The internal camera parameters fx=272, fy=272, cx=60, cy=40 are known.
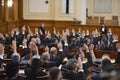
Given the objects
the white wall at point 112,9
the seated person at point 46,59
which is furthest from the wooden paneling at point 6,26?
the seated person at point 46,59

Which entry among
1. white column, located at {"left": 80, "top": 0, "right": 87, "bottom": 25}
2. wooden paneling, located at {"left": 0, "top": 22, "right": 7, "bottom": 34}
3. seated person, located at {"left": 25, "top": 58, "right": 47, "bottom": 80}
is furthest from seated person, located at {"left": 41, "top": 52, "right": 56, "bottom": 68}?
white column, located at {"left": 80, "top": 0, "right": 87, "bottom": 25}

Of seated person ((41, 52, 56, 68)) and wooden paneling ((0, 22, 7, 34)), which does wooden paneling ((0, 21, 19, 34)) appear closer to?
wooden paneling ((0, 22, 7, 34))

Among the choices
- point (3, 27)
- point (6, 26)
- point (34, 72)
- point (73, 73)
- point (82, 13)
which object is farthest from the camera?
point (82, 13)

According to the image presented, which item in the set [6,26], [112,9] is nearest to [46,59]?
[6,26]

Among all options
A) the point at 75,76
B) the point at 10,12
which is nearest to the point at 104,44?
the point at 75,76

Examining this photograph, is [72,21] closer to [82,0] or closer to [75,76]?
[82,0]

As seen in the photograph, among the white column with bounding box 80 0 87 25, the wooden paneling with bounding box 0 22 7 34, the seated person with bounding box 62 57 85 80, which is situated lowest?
the seated person with bounding box 62 57 85 80

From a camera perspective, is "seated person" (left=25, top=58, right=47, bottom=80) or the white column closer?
"seated person" (left=25, top=58, right=47, bottom=80)

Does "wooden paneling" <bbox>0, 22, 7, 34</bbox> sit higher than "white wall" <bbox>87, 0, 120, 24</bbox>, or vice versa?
"white wall" <bbox>87, 0, 120, 24</bbox>

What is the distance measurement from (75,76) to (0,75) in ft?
5.37

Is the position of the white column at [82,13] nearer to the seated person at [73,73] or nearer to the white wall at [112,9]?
the white wall at [112,9]

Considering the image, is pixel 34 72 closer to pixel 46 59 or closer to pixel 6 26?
pixel 46 59

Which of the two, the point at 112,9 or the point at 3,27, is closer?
the point at 3,27

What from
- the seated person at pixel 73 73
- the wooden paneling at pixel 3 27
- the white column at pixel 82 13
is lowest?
the seated person at pixel 73 73
